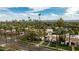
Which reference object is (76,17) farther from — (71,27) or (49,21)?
(49,21)

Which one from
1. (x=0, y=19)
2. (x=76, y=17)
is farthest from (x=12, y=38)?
(x=76, y=17)

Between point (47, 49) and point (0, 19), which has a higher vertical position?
point (0, 19)

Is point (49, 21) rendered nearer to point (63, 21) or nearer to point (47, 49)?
point (63, 21)

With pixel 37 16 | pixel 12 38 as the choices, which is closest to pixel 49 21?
pixel 37 16
